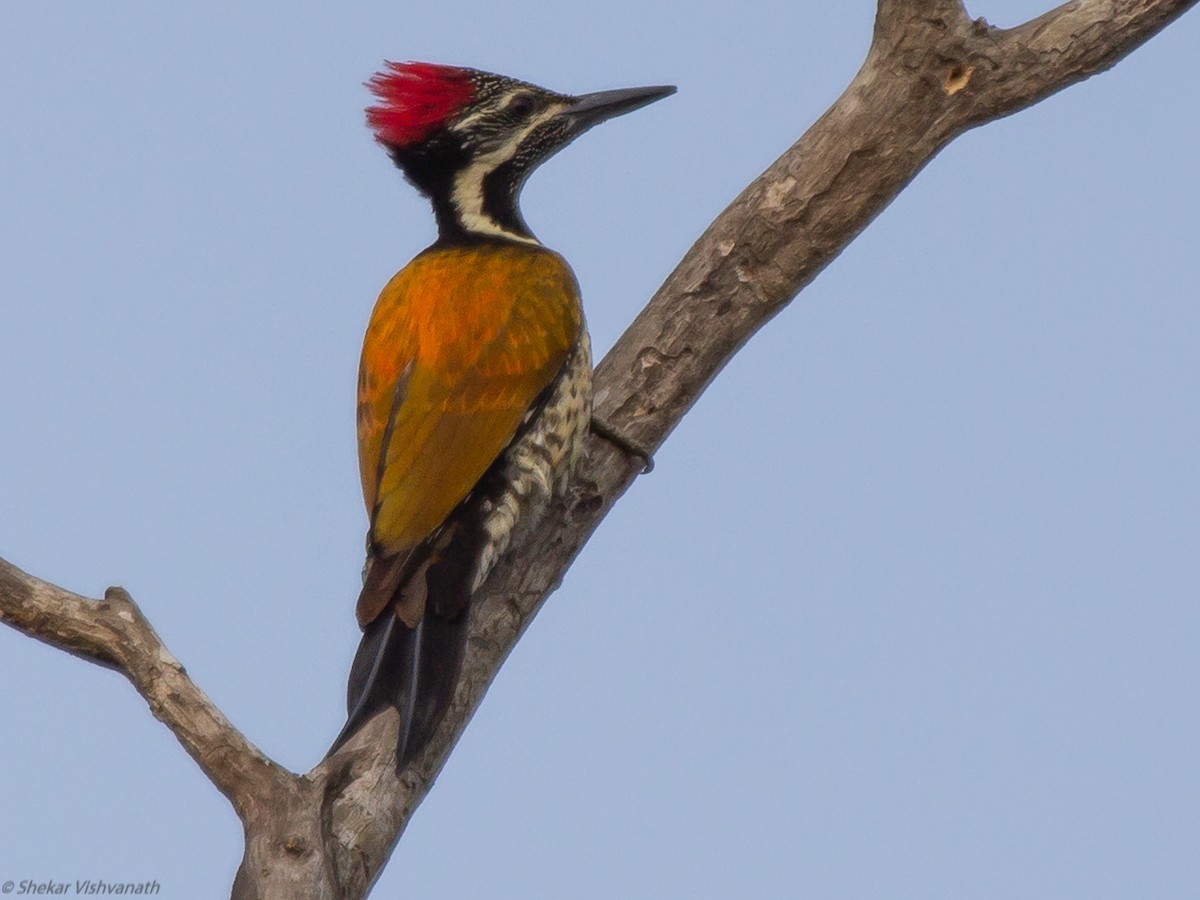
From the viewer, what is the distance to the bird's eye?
605 cm

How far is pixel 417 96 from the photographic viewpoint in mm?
5934

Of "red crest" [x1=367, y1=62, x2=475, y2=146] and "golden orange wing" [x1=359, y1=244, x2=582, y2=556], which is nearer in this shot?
"golden orange wing" [x1=359, y1=244, x2=582, y2=556]

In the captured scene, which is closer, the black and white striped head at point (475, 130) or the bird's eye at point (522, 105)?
the black and white striped head at point (475, 130)

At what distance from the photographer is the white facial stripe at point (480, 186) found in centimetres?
607

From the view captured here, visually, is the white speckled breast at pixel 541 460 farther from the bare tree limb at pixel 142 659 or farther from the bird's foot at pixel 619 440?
the bare tree limb at pixel 142 659

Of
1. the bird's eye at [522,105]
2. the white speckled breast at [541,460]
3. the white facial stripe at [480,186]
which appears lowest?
the white speckled breast at [541,460]

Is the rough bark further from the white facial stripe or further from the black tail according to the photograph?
the white facial stripe

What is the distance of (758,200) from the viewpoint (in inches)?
221

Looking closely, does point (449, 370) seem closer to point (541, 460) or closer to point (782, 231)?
point (541, 460)

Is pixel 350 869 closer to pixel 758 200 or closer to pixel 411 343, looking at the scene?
pixel 411 343

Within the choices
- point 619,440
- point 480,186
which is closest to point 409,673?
point 619,440

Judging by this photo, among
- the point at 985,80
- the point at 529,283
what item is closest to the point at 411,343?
the point at 529,283

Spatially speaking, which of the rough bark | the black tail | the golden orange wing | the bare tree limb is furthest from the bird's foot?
the bare tree limb

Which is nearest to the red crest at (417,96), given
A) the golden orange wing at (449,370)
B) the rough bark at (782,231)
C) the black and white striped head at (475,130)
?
the black and white striped head at (475,130)
